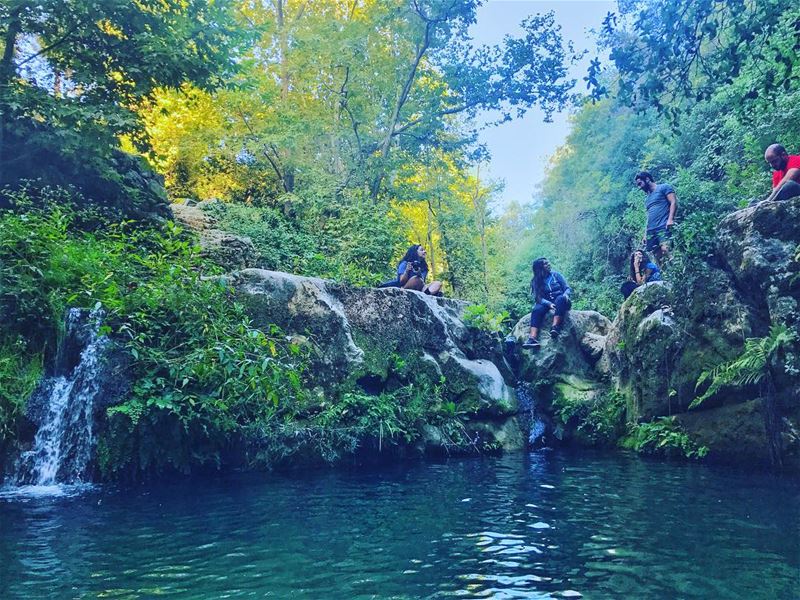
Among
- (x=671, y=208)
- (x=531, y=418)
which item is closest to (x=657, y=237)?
(x=671, y=208)

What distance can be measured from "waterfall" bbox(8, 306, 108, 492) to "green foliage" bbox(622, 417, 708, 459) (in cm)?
840

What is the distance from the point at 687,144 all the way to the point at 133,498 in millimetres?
20621

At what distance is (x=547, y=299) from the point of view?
512 inches

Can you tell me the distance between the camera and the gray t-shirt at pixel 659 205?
10648 mm

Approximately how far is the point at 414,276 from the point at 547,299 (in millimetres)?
3220

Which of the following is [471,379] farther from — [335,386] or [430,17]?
[430,17]

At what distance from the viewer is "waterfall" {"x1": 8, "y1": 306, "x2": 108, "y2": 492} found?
686cm

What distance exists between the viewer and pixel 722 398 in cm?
849

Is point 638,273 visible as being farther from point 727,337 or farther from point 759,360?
point 759,360

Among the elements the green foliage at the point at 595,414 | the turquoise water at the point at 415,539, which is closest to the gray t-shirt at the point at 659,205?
Answer: the green foliage at the point at 595,414

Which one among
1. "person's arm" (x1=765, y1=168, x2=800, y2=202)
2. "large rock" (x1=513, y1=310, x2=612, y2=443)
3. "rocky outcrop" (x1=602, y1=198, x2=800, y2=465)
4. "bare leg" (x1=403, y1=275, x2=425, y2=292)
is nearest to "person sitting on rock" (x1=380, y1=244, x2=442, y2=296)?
"bare leg" (x1=403, y1=275, x2=425, y2=292)

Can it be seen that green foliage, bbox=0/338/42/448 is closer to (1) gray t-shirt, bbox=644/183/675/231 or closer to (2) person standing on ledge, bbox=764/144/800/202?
(1) gray t-shirt, bbox=644/183/675/231

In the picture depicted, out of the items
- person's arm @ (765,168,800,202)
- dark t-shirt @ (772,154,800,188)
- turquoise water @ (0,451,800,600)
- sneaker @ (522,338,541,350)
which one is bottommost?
turquoise water @ (0,451,800,600)

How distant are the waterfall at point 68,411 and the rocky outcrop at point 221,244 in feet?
15.0
